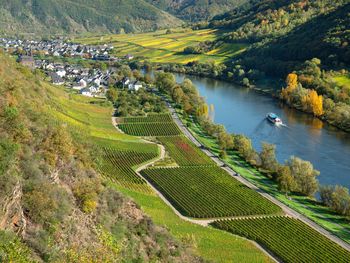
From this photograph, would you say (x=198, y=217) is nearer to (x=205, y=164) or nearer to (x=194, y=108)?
(x=205, y=164)

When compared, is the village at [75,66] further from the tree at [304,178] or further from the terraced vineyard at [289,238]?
the terraced vineyard at [289,238]

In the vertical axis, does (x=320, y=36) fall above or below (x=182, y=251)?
above

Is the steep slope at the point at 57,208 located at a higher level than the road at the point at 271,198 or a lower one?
higher

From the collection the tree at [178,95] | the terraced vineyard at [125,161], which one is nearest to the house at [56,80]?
the tree at [178,95]

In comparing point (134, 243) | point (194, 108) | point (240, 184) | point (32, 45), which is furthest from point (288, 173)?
point (32, 45)

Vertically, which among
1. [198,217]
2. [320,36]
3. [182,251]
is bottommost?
[198,217]

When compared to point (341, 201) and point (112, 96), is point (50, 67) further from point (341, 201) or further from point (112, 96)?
point (341, 201)
